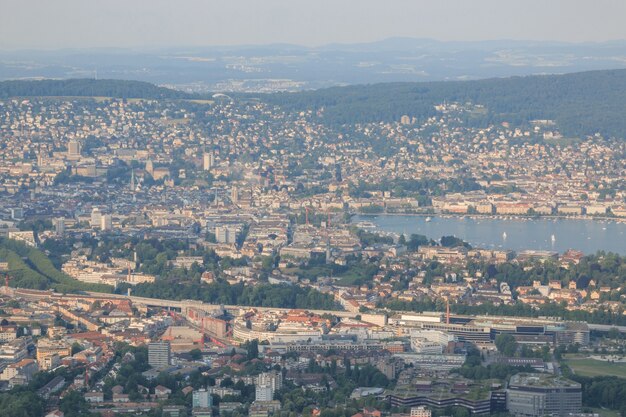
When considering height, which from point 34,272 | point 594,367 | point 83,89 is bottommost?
point 83,89

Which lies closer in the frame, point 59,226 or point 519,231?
point 59,226

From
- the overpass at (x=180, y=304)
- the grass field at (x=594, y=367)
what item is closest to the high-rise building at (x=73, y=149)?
the overpass at (x=180, y=304)

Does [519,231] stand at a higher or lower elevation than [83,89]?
lower

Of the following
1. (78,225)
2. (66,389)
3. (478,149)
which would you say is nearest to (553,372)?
(66,389)

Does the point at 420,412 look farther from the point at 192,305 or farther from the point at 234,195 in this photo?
the point at 234,195

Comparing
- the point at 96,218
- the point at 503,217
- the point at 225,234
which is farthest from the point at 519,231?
the point at 96,218

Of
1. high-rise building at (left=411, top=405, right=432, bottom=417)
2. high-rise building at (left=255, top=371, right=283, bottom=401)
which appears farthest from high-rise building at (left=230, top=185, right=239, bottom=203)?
high-rise building at (left=411, top=405, right=432, bottom=417)
